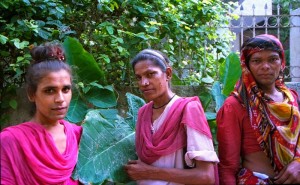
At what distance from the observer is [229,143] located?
8.51ft

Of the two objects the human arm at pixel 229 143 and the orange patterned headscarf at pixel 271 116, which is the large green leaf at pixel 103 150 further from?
the orange patterned headscarf at pixel 271 116

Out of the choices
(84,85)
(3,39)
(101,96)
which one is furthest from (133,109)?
(3,39)

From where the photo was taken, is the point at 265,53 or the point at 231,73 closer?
the point at 265,53

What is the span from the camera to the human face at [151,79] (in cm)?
255

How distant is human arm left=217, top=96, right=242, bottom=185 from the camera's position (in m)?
2.59

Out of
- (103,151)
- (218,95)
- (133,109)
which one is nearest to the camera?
(103,151)

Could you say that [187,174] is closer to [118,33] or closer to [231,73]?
[231,73]

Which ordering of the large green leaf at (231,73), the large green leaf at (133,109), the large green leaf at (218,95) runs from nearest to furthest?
the large green leaf at (133,109) → the large green leaf at (218,95) → the large green leaf at (231,73)

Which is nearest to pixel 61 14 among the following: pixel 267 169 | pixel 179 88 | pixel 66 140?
pixel 179 88

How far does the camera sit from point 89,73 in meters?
3.51

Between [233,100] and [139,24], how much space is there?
171 centimetres

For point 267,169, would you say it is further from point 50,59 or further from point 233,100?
point 50,59

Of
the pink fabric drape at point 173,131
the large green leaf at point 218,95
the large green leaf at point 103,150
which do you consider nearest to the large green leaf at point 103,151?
the large green leaf at point 103,150

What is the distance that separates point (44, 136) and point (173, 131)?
2.55 feet
